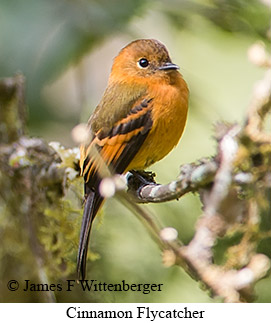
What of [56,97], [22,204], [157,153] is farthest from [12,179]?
[56,97]

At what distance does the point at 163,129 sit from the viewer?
9.16ft

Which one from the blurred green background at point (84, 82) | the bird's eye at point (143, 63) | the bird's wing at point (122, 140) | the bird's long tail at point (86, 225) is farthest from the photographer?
the bird's eye at point (143, 63)

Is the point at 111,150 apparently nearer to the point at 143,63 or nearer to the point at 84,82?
the point at 143,63

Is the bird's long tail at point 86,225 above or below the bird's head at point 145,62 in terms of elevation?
below

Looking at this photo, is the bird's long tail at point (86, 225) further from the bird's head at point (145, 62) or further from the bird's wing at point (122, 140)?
the bird's head at point (145, 62)

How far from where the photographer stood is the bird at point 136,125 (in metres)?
2.66

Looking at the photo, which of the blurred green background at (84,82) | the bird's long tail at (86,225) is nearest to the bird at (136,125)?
the bird's long tail at (86,225)

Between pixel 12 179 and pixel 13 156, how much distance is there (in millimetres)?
161

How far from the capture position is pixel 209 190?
1728mm

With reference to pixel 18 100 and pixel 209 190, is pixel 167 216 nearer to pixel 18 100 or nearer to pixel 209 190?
pixel 18 100

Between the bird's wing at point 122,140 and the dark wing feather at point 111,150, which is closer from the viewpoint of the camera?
the dark wing feather at point 111,150

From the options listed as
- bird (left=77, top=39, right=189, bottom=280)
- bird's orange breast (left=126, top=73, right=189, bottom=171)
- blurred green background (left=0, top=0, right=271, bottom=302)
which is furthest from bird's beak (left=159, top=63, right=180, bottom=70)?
blurred green background (left=0, top=0, right=271, bottom=302)

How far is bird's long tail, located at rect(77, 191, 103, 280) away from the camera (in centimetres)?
263

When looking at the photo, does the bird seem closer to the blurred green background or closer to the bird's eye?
the bird's eye
